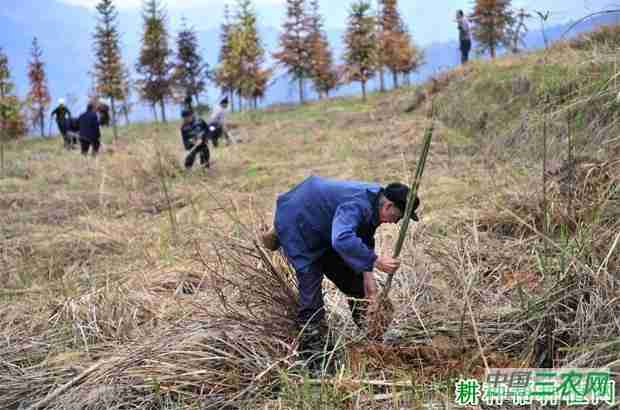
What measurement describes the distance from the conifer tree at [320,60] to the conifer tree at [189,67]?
21.4ft

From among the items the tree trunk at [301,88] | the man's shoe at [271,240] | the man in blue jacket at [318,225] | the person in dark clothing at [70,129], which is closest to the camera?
the man in blue jacket at [318,225]

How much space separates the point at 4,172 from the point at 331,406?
1001 centimetres

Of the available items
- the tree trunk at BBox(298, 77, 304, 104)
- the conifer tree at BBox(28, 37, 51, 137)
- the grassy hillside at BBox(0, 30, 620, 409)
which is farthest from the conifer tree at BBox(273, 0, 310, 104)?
the grassy hillside at BBox(0, 30, 620, 409)

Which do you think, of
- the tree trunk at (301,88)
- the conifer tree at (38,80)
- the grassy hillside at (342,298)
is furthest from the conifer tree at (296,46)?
the grassy hillside at (342,298)

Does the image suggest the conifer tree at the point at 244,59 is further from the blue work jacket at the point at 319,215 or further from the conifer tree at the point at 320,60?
the blue work jacket at the point at 319,215

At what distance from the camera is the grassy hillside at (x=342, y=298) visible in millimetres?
2658

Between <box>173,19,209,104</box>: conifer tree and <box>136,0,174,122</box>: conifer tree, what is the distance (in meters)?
1.02

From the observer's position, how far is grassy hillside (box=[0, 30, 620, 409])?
266 cm

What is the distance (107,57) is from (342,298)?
2818cm

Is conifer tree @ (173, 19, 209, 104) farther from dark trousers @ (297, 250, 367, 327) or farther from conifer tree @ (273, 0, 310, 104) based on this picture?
dark trousers @ (297, 250, 367, 327)

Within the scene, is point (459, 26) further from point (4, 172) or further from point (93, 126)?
point (4, 172)

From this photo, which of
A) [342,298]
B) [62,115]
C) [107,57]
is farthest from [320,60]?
[342,298]

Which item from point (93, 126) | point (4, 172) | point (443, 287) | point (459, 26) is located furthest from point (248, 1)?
point (443, 287)

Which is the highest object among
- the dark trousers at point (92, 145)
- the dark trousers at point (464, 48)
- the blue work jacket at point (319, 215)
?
the dark trousers at point (464, 48)
